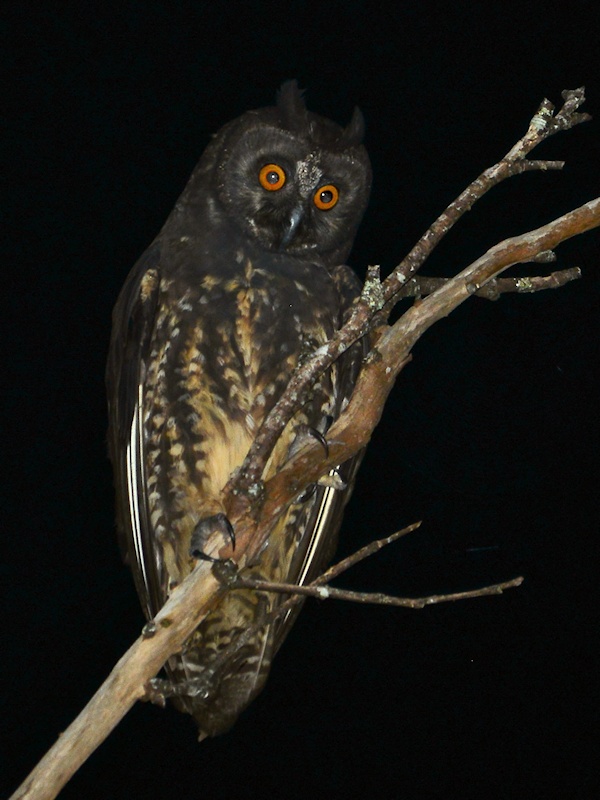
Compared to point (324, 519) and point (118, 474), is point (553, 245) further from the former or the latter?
point (118, 474)

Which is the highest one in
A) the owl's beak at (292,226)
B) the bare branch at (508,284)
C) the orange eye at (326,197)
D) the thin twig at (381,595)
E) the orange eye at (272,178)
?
the orange eye at (272,178)

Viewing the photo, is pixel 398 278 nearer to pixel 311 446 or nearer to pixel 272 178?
pixel 311 446

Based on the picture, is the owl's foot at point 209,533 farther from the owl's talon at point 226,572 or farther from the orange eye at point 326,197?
the orange eye at point 326,197

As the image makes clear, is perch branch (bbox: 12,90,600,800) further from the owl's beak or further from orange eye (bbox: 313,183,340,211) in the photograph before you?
orange eye (bbox: 313,183,340,211)

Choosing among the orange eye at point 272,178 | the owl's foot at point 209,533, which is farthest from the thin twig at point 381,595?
the orange eye at point 272,178

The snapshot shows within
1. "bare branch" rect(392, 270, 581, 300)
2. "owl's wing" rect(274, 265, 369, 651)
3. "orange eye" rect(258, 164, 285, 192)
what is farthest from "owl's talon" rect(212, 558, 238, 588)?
"orange eye" rect(258, 164, 285, 192)

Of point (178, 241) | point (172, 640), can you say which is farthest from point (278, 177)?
point (172, 640)
